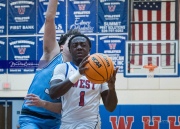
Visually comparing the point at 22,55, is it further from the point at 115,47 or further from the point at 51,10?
the point at 51,10

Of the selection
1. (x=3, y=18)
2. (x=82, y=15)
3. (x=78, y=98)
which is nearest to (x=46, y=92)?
(x=78, y=98)

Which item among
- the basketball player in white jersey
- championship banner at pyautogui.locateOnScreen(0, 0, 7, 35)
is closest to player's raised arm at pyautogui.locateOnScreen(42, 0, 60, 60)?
the basketball player in white jersey

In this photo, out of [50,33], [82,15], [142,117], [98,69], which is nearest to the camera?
[98,69]

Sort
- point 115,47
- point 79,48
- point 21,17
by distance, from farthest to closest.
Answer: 1. point 21,17
2. point 115,47
3. point 79,48

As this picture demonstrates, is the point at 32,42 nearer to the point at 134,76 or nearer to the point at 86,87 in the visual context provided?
the point at 134,76

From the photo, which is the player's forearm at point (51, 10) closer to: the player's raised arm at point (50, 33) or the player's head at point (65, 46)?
the player's raised arm at point (50, 33)

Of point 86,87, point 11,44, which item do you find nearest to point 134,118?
point 11,44

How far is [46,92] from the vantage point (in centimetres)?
428

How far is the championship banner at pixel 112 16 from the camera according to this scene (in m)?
11.5

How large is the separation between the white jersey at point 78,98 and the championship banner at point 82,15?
776 centimetres

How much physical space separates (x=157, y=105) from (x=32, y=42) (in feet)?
12.2

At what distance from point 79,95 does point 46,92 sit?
470 mm

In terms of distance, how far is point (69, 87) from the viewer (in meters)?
3.67

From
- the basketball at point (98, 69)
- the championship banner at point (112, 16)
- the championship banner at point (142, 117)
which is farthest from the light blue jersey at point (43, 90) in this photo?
the championship banner at point (112, 16)
